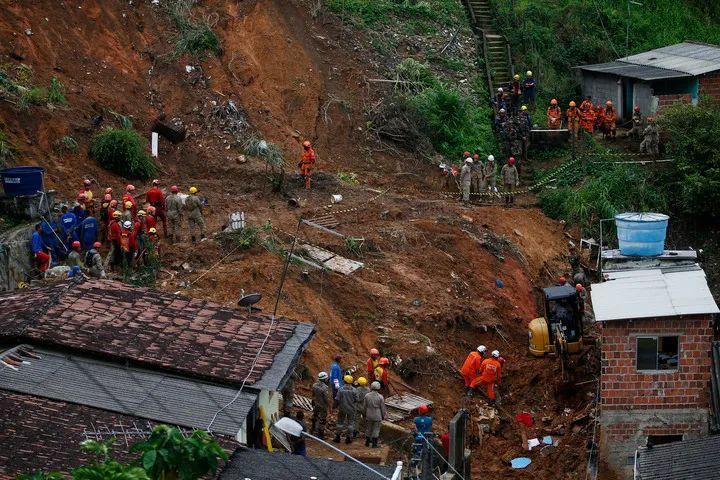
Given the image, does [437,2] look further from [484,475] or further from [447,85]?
[484,475]

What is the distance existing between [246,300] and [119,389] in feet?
16.1

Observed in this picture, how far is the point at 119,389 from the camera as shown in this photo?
1817 centimetres

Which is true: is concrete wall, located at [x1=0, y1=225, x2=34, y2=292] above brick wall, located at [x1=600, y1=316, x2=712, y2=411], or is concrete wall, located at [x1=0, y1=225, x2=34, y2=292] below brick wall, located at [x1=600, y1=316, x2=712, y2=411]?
above

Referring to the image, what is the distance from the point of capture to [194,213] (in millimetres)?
27812

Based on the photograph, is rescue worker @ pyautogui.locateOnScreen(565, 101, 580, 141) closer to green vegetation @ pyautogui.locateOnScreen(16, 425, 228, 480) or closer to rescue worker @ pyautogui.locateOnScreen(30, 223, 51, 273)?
rescue worker @ pyautogui.locateOnScreen(30, 223, 51, 273)

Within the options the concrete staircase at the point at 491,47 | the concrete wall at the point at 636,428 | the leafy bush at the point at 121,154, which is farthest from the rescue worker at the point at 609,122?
the concrete wall at the point at 636,428

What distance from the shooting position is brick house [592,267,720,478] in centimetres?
2328

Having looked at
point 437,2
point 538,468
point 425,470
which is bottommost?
point 538,468

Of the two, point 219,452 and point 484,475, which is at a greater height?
point 219,452

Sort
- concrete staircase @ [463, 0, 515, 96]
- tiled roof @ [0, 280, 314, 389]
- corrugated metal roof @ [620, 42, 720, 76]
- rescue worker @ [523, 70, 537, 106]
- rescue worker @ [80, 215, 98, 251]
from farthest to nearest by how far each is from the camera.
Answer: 1. concrete staircase @ [463, 0, 515, 96]
2. rescue worker @ [523, 70, 537, 106]
3. corrugated metal roof @ [620, 42, 720, 76]
4. rescue worker @ [80, 215, 98, 251]
5. tiled roof @ [0, 280, 314, 389]

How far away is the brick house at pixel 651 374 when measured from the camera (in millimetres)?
23281

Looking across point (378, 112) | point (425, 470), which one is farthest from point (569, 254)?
point (425, 470)

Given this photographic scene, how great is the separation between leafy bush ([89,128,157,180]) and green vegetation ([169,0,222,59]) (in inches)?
177

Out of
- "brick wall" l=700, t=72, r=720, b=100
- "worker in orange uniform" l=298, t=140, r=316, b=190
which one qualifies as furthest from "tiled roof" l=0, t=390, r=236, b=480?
"brick wall" l=700, t=72, r=720, b=100
